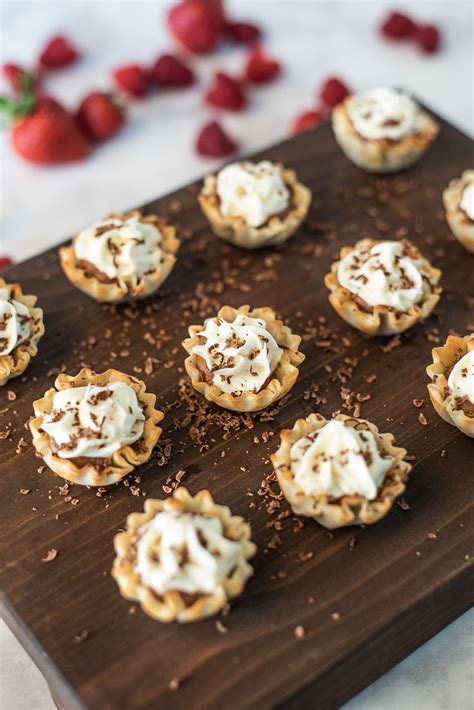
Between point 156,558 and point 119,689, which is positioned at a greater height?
point 156,558

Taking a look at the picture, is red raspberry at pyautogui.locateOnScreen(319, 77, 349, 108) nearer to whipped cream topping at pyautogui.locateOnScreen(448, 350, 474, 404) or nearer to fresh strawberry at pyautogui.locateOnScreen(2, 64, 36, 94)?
fresh strawberry at pyautogui.locateOnScreen(2, 64, 36, 94)

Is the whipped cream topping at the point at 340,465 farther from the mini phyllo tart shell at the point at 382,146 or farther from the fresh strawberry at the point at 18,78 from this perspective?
the fresh strawberry at the point at 18,78

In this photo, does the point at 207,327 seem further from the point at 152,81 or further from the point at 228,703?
the point at 152,81

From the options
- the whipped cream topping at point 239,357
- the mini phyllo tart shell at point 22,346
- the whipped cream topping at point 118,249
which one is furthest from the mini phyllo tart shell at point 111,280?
the whipped cream topping at point 239,357

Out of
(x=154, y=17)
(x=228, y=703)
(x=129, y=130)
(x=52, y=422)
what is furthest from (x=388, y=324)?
(x=154, y=17)

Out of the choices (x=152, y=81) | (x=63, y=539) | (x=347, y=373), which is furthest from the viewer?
(x=152, y=81)

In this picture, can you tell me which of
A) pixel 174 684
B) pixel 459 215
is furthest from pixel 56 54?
pixel 174 684
